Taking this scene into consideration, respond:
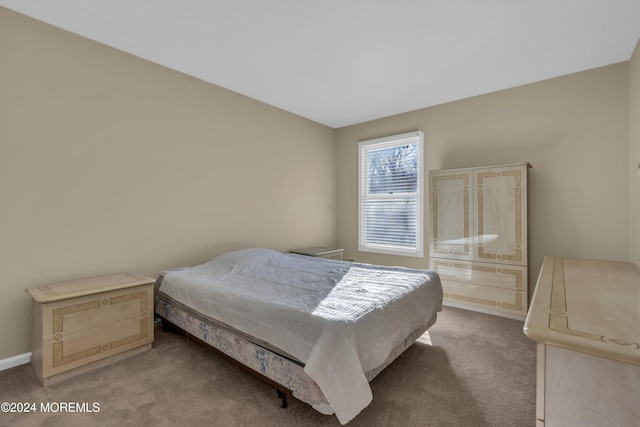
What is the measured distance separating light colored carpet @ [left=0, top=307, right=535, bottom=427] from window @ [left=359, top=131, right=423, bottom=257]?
202 cm

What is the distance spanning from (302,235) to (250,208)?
3.50ft

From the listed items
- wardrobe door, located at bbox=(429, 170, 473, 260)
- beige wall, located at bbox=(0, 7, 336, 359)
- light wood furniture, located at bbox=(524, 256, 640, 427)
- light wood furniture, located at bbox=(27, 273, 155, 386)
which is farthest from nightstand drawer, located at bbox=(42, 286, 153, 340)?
wardrobe door, located at bbox=(429, 170, 473, 260)

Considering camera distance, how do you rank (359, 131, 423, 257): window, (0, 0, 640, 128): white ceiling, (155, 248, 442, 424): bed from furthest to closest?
(359, 131, 423, 257): window
(0, 0, 640, 128): white ceiling
(155, 248, 442, 424): bed

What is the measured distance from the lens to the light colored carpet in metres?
1.66

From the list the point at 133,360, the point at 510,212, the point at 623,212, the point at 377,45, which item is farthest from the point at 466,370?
the point at 377,45

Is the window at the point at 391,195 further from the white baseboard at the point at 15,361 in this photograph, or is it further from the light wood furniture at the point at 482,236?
the white baseboard at the point at 15,361

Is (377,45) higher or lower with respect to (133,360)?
higher

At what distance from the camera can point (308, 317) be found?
1689mm

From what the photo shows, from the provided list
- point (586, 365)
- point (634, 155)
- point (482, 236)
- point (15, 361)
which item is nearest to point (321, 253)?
point (482, 236)

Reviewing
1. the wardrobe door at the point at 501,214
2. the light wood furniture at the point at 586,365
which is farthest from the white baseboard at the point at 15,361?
the wardrobe door at the point at 501,214

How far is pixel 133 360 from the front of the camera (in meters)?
2.32

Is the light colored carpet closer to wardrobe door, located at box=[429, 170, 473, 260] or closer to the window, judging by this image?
wardrobe door, located at box=[429, 170, 473, 260]

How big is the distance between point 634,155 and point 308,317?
3.37m

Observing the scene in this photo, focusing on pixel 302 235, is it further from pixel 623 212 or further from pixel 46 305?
pixel 623 212
